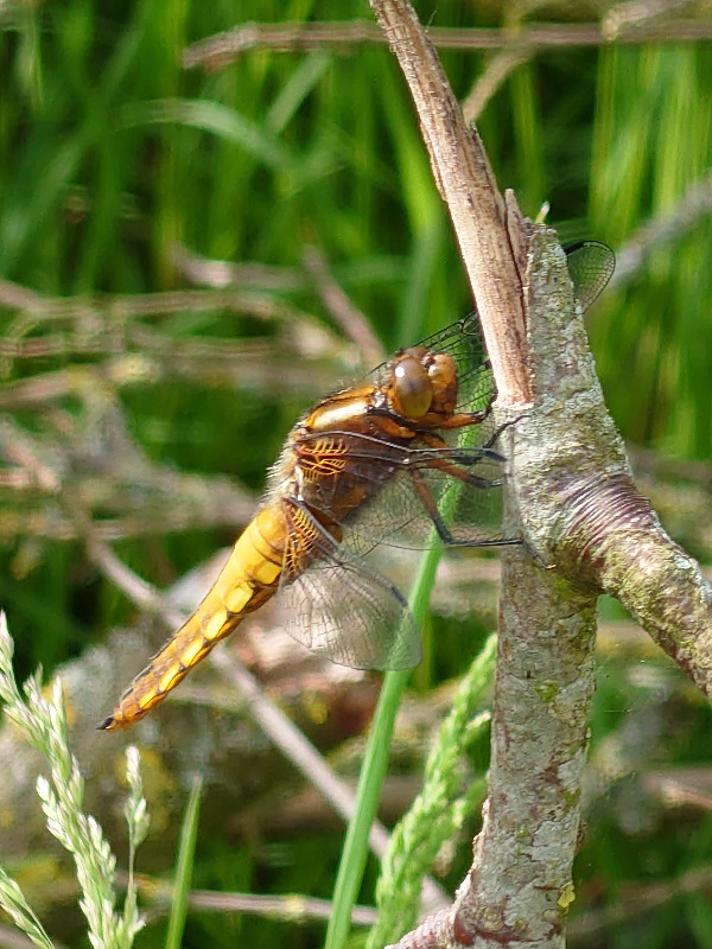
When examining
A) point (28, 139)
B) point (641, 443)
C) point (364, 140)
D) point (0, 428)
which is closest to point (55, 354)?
point (0, 428)

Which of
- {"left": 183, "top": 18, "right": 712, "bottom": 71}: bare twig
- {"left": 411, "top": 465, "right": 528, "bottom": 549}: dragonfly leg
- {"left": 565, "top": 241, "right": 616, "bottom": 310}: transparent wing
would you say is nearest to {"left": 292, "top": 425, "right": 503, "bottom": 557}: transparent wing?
{"left": 411, "top": 465, "right": 528, "bottom": 549}: dragonfly leg

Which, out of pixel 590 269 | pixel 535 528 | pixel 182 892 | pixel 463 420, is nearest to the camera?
pixel 535 528

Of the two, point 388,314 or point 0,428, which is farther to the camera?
point 388,314

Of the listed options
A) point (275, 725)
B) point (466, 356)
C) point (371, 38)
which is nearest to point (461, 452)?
point (466, 356)

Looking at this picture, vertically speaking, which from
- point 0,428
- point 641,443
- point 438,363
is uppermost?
point 438,363

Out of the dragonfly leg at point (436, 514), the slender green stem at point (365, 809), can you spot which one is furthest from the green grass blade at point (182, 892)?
the dragonfly leg at point (436, 514)

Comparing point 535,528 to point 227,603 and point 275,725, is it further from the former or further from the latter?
point 275,725

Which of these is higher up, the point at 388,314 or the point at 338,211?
the point at 338,211

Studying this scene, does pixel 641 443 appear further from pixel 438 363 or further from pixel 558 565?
pixel 558 565
